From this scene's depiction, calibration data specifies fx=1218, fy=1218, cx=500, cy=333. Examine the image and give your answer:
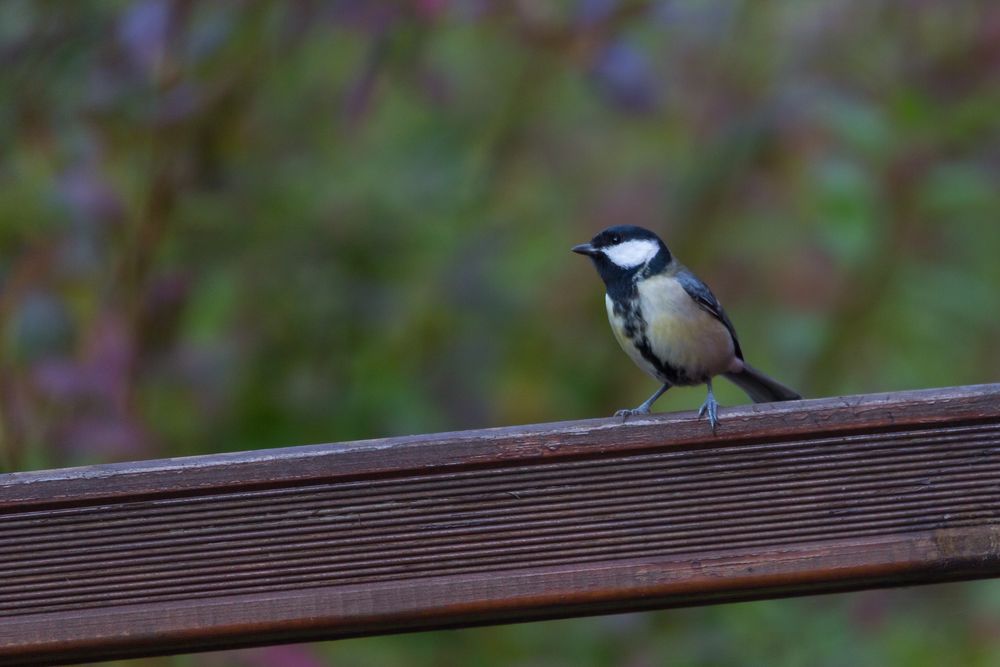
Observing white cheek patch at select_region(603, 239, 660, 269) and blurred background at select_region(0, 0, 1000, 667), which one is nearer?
blurred background at select_region(0, 0, 1000, 667)

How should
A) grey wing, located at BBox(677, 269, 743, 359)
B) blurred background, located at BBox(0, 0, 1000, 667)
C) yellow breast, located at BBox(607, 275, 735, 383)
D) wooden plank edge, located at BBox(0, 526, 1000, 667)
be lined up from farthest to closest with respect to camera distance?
grey wing, located at BBox(677, 269, 743, 359), yellow breast, located at BBox(607, 275, 735, 383), blurred background, located at BBox(0, 0, 1000, 667), wooden plank edge, located at BBox(0, 526, 1000, 667)

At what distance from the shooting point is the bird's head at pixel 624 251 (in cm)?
317

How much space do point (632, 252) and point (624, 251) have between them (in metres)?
0.02

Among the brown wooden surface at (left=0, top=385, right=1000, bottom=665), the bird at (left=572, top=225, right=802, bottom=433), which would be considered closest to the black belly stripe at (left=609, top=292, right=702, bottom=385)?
the bird at (left=572, top=225, right=802, bottom=433)

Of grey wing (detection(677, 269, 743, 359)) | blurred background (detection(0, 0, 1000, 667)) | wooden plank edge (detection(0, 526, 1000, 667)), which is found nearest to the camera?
wooden plank edge (detection(0, 526, 1000, 667))

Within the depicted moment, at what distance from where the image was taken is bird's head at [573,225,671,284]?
10.4 feet

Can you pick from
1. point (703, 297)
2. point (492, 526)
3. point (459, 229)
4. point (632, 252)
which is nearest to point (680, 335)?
point (703, 297)

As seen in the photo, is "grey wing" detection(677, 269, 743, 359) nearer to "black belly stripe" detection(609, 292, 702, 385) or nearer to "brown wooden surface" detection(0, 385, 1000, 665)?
"black belly stripe" detection(609, 292, 702, 385)

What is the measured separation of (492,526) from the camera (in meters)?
1.45

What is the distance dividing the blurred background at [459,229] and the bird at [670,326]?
1.08 ft

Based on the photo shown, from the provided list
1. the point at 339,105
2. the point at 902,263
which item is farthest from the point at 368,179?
the point at 902,263

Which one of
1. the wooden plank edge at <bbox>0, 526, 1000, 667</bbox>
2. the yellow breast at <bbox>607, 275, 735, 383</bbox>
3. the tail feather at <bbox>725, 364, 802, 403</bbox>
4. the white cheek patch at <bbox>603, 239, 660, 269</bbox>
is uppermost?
the wooden plank edge at <bbox>0, 526, 1000, 667</bbox>

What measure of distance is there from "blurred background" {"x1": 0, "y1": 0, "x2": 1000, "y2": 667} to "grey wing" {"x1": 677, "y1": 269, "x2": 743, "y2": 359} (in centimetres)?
35

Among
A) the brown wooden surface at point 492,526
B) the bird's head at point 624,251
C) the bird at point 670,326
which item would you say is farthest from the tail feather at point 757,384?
the brown wooden surface at point 492,526
